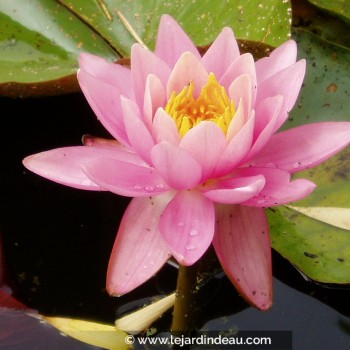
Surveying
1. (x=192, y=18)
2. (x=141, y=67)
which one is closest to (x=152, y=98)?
(x=141, y=67)

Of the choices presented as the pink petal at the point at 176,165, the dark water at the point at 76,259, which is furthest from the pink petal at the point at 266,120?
the dark water at the point at 76,259

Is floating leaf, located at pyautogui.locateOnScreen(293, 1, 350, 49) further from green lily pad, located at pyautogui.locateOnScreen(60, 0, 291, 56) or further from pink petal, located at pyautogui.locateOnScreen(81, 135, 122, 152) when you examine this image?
pink petal, located at pyautogui.locateOnScreen(81, 135, 122, 152)

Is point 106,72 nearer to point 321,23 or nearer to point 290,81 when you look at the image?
point 290,81

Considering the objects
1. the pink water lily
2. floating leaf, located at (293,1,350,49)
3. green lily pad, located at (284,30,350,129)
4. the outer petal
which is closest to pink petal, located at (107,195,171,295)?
the pink water lily

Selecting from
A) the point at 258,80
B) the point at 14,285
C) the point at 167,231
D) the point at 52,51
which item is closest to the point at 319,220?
the point at 258,80

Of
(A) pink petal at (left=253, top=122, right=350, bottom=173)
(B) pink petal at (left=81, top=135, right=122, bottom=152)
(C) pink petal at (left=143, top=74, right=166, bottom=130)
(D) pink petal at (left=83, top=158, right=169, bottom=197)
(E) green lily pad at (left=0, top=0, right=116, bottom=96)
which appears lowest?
(D) pink petal at (left=83, top=158, right=169, bottom=197)

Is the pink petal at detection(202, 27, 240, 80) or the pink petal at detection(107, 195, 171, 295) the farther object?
the pink petal at detection(202, 27, 240, 80)

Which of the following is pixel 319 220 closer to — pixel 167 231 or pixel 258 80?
pixel 258 80
